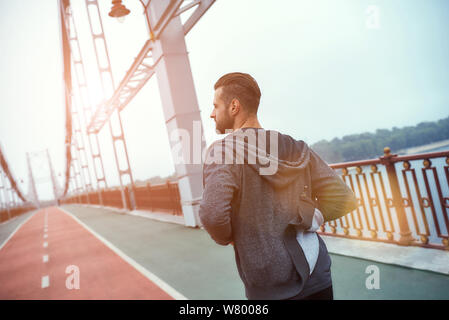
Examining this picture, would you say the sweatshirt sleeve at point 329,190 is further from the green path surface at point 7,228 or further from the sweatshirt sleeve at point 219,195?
the green path surface at point 7,228

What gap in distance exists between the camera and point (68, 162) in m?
62.0

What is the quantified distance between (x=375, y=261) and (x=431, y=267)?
646 mm

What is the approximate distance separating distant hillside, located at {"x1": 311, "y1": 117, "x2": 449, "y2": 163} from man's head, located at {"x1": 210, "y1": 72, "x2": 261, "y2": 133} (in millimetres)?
1966

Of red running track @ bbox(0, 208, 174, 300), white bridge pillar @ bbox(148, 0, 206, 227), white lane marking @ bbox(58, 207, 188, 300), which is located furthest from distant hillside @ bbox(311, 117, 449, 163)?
white bridge pillar @ bbox(148, 0, 206, 227)

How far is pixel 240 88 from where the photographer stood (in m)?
1.37

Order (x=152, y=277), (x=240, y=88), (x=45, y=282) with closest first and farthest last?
1. (x=240, y=88)
2. (x=152, y=277)
3. (x=45, y=282)

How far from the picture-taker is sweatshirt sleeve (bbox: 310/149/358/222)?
1459 mm

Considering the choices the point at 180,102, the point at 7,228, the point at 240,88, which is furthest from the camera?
the point at 7,228

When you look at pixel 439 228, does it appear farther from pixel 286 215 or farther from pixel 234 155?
pixel 234 155

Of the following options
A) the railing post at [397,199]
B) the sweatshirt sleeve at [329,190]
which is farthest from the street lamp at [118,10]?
the sweatshirt sleeve at [329,190]

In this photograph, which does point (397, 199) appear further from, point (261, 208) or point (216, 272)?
point (261, 208)

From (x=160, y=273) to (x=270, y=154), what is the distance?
432 cm

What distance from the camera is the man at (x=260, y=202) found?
125 cm

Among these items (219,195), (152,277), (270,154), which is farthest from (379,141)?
(152,277)
